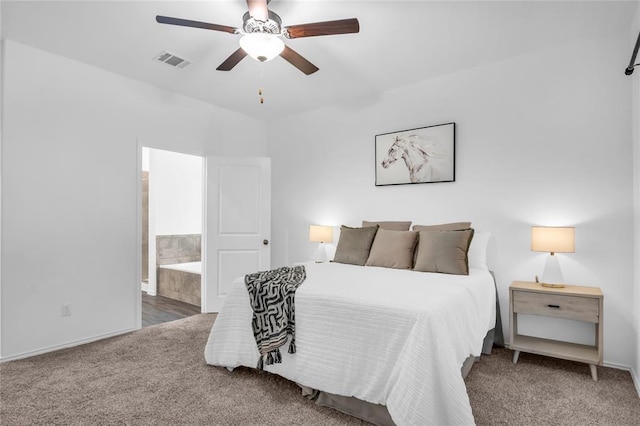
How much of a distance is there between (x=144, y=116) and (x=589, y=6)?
4066 mm

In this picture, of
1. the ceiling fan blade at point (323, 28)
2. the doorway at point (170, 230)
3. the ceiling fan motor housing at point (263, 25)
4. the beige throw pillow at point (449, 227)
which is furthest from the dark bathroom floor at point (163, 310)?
the ceiling fan blade at point (323, 28)

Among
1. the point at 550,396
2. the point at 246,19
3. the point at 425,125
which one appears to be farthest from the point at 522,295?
the point at 246,19

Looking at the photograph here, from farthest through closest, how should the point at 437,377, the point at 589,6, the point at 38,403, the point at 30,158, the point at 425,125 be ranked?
1. the point at 425,125
2. the point at 30,158
3. the point at 589,6
4. the point at 38,403
5. the point at 437,377

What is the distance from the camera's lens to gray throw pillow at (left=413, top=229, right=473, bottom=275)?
9.32 ft

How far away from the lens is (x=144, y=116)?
3.85 metres

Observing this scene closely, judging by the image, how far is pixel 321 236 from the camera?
435cm

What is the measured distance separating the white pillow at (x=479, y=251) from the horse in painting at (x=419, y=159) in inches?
28.0

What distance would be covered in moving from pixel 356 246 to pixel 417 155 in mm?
1214

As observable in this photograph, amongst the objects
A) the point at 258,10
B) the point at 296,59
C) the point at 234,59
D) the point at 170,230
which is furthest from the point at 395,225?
the point at 170,230

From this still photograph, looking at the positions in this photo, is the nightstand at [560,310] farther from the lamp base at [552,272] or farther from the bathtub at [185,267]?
the bathtub at [185,267]

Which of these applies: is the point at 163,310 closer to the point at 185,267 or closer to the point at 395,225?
the point at 185,267

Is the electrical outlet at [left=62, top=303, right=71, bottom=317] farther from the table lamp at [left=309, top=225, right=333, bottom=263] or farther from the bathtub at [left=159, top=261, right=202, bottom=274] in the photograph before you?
the table lamp at [left=309, top=225, right=333, bottom=263]

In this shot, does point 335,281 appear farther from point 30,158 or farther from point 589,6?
point 30,158

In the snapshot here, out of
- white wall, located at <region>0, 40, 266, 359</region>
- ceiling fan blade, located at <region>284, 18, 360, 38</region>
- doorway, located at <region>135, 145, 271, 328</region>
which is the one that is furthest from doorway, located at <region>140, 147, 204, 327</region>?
ceiling fan blade, located at <region>284, 18, 360, 38</region>
